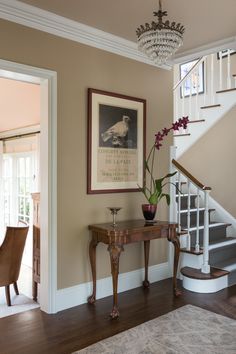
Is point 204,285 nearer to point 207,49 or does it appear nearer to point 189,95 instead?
point 207,49

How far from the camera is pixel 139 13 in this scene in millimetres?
3041

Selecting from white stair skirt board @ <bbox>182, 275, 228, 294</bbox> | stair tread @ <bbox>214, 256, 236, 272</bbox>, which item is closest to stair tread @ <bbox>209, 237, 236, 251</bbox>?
stair tread @ <bbox>214, 256, 236, 272</bbox>

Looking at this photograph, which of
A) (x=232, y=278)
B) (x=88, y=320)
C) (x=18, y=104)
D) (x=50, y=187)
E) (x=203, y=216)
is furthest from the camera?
(x=203, y=216)

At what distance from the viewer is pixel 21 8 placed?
284 centimetres

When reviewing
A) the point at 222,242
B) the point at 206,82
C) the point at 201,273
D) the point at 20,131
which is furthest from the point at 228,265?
the point at 20,131

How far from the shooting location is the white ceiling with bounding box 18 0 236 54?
9.36 feet

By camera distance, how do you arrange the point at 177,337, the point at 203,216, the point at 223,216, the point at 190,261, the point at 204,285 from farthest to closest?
the point at 223,216
the point at 203,216
the point at 190,261
the point at 204,285
the point at 177,337

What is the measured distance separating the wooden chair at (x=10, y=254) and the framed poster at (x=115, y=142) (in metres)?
1.07

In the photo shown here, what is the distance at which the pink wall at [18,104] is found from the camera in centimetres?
422

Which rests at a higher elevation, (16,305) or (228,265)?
(228,265)

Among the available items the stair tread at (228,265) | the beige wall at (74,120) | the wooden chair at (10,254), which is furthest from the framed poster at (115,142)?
the stair tread at (228,265)

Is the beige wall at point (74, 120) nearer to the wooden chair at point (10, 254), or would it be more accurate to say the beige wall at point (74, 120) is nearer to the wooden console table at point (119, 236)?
the wooden console table at point (119, 236)

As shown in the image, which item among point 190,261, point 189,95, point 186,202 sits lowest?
point 190,261

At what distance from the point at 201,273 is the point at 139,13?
2.80m
